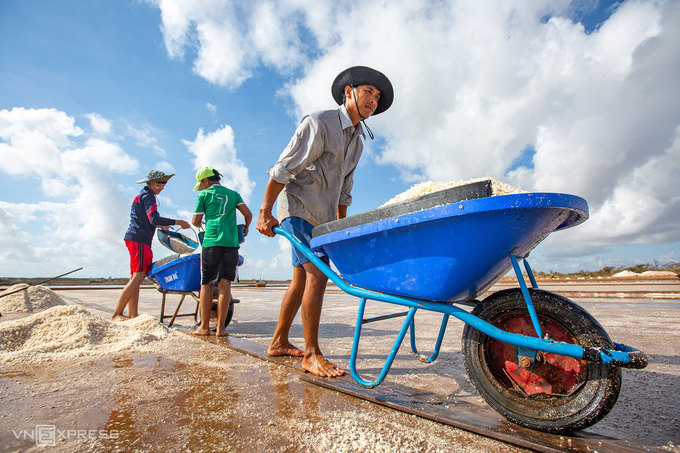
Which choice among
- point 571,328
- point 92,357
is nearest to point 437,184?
point 571,328

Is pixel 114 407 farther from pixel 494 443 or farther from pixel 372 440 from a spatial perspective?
pixel 494 443

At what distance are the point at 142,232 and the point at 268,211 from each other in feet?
8.39

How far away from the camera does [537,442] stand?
104cm

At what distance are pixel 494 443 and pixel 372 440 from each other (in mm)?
386

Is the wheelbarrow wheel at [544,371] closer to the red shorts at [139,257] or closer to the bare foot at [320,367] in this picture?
the bare foot at [320,367]

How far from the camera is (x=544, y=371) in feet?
3.98

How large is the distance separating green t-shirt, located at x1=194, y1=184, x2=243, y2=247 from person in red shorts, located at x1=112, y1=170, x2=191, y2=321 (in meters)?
0.97

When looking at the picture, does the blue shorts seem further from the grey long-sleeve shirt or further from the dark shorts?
the dark shorts

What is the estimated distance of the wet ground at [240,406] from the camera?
41.8 inches

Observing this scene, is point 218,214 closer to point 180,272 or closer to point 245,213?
point 245,213

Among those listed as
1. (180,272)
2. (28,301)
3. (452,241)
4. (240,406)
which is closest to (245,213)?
(180,272)

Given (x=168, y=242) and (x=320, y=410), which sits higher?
(x=168, y=242)

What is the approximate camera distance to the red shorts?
373 centimetres

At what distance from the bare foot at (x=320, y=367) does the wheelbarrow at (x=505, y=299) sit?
1.29 ft
